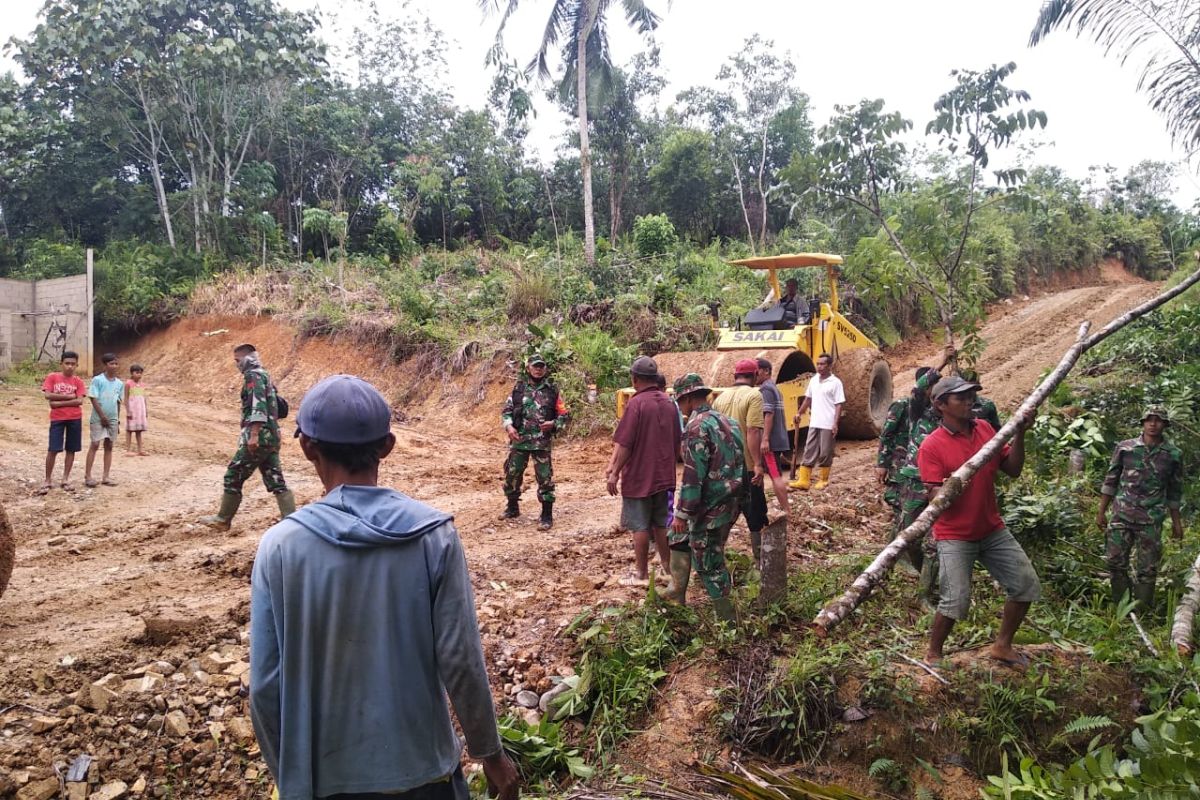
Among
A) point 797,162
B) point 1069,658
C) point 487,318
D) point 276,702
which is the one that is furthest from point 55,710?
point 487,318

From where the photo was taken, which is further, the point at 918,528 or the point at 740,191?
the point at 740,191

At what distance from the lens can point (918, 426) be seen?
5473mm

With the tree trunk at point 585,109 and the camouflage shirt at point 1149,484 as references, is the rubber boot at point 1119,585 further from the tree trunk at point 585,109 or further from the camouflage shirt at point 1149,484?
the tree trunk at point 585,109

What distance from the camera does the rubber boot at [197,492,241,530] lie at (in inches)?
273

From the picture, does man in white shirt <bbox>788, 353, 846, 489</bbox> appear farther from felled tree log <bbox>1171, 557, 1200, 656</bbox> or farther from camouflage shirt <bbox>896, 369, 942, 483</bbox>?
felled tree log <bbox>1171, 557, 1200, 656</bbox>

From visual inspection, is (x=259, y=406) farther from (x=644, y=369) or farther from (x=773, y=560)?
(x=773, y=560)

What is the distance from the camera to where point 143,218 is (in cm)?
2342

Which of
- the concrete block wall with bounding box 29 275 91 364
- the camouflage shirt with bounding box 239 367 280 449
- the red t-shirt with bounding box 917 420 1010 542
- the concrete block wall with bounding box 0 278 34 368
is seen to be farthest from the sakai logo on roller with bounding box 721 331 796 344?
the concrete block wall with bounding box 0 278 34 368

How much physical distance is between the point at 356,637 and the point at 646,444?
3652 millimetres

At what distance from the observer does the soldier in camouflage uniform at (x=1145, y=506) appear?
541cm

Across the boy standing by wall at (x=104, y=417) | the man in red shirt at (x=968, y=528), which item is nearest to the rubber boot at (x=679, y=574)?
the man in red shirt at (x=968, y=528)

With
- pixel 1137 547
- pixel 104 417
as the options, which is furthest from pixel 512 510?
pixel 1137 547

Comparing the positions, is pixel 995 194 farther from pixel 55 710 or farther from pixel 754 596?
pixel 55 710

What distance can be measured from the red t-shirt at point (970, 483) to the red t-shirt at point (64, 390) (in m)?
8.08
